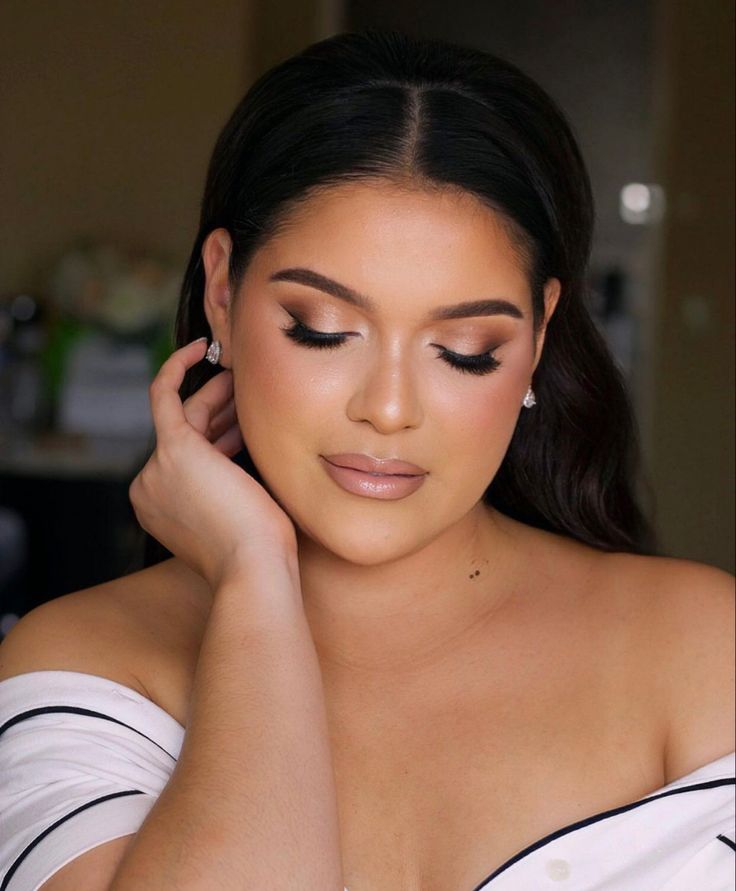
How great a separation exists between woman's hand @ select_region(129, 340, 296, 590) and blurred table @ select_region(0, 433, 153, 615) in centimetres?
210

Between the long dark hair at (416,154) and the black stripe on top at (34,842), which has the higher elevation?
the long dark hair at (416,154)

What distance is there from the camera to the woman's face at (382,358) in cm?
139

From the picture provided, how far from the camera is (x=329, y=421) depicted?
141 centimetres

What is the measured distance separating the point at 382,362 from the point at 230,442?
38 centimetres

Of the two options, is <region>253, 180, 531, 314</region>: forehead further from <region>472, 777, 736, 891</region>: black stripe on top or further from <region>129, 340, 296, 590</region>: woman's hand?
<region>472, 777, 736, 891</region>: black stripe on top

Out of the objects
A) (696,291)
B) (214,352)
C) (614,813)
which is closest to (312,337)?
(214,352)

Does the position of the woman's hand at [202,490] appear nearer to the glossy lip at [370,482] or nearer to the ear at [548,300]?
the glossy lip at [370,482]

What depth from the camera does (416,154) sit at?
1.44 meters

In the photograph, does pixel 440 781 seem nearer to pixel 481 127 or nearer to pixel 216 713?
pixel 216 713

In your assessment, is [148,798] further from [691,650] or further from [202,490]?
[691,650]

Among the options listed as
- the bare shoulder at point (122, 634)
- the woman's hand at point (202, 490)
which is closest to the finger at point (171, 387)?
the woman's hand at point (202, 490)

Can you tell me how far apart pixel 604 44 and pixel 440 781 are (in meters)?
5.10

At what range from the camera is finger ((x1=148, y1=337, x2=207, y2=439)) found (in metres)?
1.60

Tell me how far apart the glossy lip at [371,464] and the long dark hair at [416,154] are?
27cm
